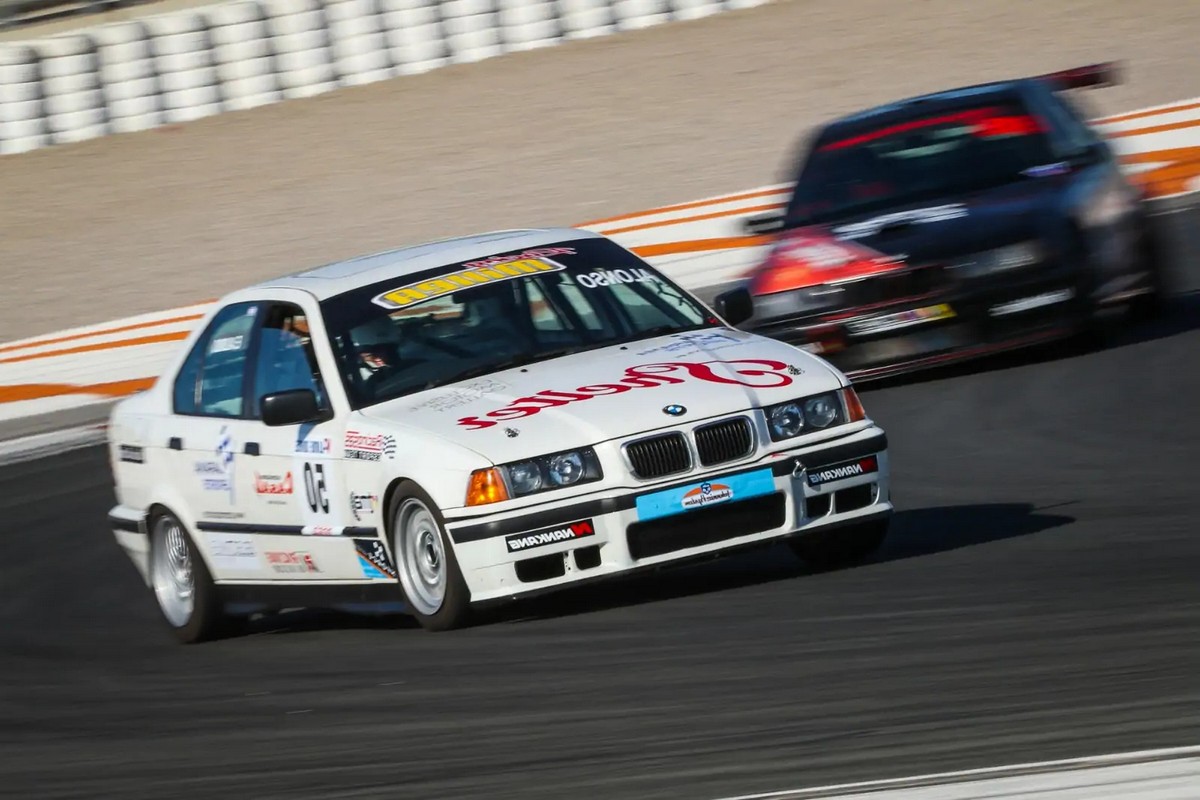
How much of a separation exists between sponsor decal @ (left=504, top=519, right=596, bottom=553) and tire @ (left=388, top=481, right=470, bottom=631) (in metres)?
0.24

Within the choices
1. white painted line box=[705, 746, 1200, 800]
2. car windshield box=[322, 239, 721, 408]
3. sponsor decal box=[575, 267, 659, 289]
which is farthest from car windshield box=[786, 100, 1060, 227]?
white painted line box=[705, 746, 1200, 800]

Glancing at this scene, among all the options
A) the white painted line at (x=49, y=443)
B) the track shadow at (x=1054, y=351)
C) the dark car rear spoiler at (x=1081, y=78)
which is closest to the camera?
the track shadow at (x=1054, y=351)

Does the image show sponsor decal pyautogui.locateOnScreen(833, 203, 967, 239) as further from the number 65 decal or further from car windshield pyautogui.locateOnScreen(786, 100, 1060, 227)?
the number 65 decal

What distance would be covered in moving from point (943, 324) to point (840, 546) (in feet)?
12.8

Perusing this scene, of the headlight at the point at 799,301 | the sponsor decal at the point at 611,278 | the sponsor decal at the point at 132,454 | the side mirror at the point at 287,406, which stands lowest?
the headlight at the point at 799,301

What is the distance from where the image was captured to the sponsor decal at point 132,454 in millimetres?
8391

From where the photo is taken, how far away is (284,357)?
7715 mm

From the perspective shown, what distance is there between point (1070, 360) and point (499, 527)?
553 centimetres

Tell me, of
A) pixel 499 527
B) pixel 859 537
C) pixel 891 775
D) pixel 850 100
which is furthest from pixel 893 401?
pixel 850 100

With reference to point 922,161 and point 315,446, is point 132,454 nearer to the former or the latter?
point 315,446

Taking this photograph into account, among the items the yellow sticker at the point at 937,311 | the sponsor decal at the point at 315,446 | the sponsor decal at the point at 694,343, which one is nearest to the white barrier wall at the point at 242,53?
the yellow sticker at the point at 937,311

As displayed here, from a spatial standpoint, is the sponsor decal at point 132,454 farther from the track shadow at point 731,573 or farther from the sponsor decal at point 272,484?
the sponsor decal at point 272,484

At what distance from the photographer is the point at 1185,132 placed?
19.5 meters

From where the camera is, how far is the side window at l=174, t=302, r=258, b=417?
7977 mm
